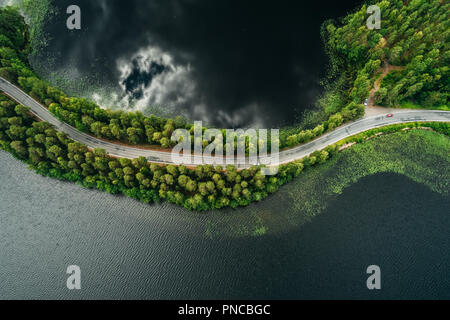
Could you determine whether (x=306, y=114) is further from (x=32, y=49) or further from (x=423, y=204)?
(x=32, y=49)

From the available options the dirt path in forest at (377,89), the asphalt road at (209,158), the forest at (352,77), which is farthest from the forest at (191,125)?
the asphalt road at (209,158)

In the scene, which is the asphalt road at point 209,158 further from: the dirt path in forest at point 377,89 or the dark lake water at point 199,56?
the dark lake water at point 199,56

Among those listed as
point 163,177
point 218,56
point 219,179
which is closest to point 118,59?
point 218,56

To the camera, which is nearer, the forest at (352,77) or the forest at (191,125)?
the forest at (191,125)

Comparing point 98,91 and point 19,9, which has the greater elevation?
point 19,9

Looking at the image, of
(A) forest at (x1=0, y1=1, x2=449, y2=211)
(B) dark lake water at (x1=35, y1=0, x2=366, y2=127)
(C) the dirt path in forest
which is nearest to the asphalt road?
(C) the dirt path in forest

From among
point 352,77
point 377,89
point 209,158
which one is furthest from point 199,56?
point 377,89

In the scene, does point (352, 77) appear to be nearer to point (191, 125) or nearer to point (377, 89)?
point (377, 89)
